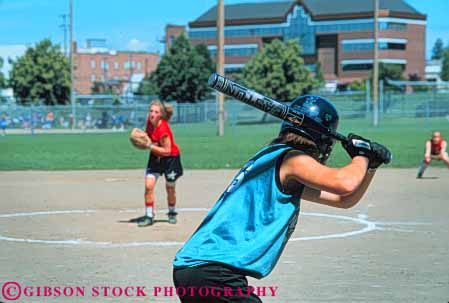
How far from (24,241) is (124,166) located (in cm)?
1234

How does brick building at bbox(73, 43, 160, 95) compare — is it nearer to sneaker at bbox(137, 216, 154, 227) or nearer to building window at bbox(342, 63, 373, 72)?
building window at bbox(342, 63, 373, 72)

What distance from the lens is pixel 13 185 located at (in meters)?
17.7

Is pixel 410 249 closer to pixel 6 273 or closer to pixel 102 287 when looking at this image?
pixel 102 287

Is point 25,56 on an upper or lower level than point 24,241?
upper

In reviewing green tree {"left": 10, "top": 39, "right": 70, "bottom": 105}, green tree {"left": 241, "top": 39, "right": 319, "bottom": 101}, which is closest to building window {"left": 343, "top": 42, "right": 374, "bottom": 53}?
green tree {"left": 241, "top": 39, "right": 319, "bottom": 101}

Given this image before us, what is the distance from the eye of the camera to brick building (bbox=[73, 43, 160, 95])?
12638 centimetres

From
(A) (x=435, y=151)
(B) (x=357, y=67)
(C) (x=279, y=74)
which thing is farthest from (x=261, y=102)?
(B) (x=357, y=67)

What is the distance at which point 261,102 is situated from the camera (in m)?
3.71

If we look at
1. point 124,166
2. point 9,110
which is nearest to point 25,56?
point 9,110

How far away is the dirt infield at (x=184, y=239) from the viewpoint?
7.49 meters

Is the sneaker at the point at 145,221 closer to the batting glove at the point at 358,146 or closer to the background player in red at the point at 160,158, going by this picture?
the background player in red at the point at 160,158

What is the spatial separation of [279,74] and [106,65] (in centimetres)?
7556

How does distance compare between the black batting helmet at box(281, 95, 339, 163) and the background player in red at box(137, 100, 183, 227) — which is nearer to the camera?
the black batting helmet at box(281, 95, 339, 163)

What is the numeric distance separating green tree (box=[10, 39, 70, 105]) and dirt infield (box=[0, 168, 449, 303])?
48.0 meters
